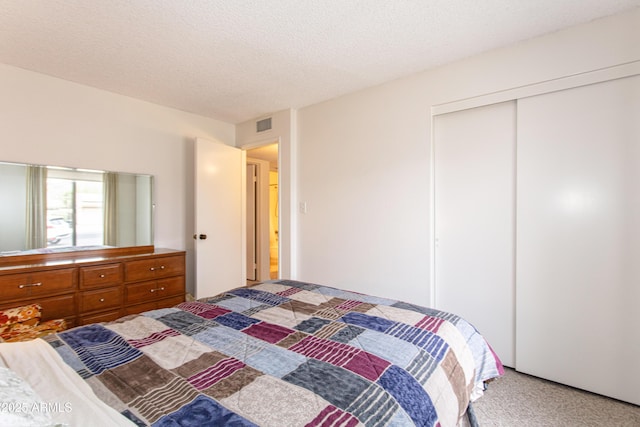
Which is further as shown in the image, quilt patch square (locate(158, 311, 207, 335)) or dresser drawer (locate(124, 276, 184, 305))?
dresser drawer (locate(124, 276, 184, 305))

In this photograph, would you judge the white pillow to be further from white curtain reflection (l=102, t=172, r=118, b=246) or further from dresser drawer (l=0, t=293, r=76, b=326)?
white curtain reflection (l=102, t=172, r=118, b=246)

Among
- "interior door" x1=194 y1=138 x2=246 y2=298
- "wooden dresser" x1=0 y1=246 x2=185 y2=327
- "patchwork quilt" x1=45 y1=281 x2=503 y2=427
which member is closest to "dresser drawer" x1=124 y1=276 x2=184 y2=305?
"wooden dresser" x1=0 y1=246 x2=185 y2=327

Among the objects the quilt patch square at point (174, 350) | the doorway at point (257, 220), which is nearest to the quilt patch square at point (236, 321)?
the quilt patch square at point (174, 350)

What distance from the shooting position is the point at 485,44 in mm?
2258

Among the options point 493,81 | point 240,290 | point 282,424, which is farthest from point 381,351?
point 493,81

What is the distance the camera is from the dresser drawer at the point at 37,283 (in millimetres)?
2234

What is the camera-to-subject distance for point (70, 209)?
286cm

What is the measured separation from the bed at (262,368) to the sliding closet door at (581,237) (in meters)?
1.01

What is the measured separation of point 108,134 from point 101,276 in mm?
1430

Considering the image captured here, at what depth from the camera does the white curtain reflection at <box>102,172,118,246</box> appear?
3088 mm

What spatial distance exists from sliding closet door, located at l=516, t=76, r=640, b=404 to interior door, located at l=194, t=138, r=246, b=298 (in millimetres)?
3089

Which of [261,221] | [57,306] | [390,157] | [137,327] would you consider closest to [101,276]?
[57,306]

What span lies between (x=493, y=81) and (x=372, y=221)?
1.50 m

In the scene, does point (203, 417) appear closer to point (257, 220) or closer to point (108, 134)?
point (108, 134)
